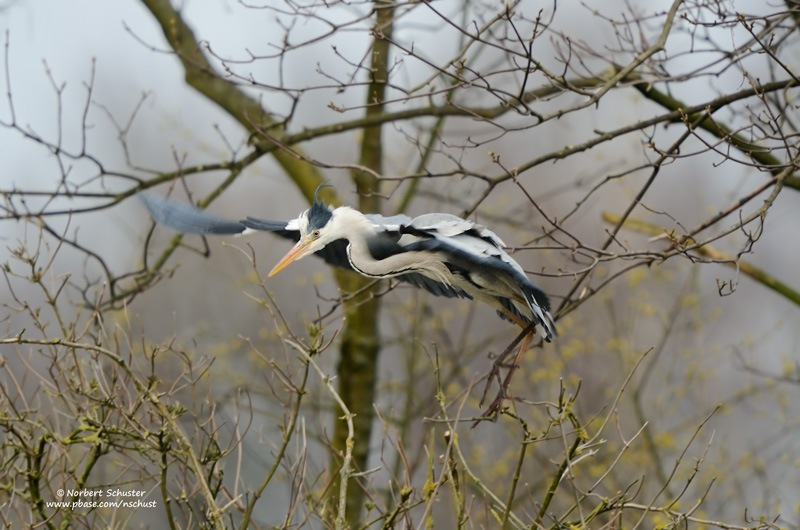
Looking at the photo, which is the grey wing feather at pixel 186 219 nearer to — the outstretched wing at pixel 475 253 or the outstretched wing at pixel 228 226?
the outstretched wing at pixel 228 226

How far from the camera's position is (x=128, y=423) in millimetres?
1880

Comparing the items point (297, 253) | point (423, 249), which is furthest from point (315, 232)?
point (423, 249)

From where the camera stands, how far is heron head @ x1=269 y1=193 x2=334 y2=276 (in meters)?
2.01

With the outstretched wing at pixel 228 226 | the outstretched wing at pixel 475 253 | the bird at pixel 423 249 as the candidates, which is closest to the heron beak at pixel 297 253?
the bird at pixel 423 249

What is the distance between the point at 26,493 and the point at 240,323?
656cm

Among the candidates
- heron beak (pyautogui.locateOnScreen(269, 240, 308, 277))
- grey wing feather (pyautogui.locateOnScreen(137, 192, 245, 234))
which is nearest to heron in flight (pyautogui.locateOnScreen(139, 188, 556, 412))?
heron beak (pyautogui.locateOnScreen(269, 240, 308, 277))

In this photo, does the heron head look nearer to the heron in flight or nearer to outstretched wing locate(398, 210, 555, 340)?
the heron in flight

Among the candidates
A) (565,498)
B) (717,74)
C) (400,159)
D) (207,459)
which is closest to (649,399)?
(565,498)

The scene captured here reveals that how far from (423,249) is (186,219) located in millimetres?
788

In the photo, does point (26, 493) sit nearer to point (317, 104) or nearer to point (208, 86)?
point (208, 86)

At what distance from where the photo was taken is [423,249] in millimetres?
1878

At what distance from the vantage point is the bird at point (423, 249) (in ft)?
6.09

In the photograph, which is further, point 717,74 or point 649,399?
point 649,399

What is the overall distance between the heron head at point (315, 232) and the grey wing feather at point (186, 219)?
0.99 ft
